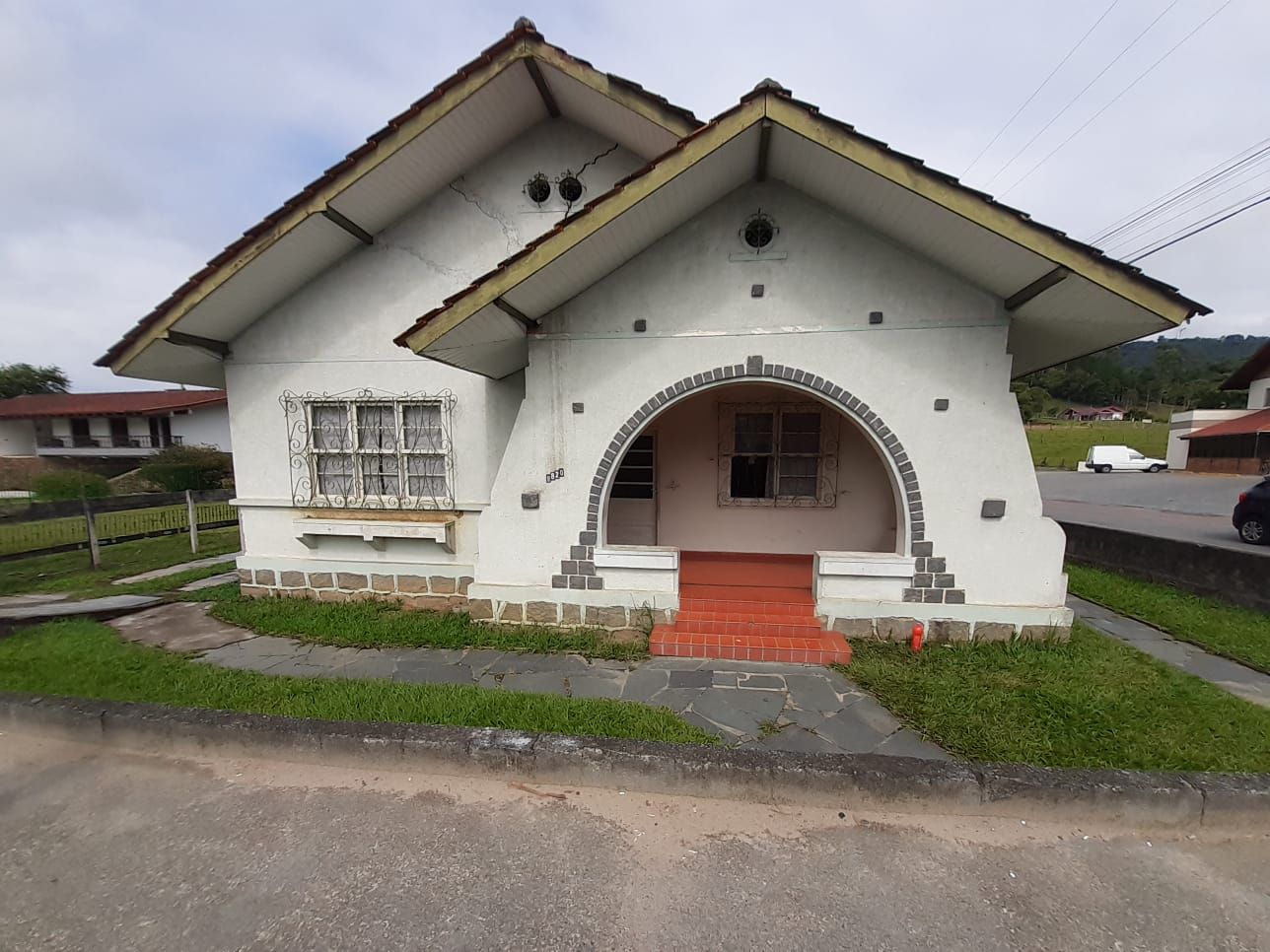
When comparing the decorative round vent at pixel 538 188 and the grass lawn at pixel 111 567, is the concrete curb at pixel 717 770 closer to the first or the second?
the decorative round vent at pixel 538 188

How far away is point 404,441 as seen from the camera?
6340 millimetres

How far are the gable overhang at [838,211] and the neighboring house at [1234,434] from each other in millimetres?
32462

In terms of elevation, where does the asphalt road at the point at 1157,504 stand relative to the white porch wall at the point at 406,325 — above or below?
below

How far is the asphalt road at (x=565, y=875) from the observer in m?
2.14

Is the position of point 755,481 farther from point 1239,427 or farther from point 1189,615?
point 1239,427

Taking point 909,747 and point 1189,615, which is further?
point 1189,615

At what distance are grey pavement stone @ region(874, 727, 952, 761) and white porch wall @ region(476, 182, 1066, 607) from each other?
2.08 metres

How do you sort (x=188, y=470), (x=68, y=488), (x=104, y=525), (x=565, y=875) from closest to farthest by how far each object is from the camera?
(x=565, y=875) < (x=104, y=525) < (x=68, y=488) < (x=188, y=470)

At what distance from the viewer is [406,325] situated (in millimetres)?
6172

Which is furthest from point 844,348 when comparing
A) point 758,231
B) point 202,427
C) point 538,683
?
point 202,427

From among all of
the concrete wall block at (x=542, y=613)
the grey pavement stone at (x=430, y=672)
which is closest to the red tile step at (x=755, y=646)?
the concrete wall block at (x=542, y=613)

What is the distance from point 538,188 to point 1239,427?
38.1 metres

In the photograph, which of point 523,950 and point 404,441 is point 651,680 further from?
point 404,441

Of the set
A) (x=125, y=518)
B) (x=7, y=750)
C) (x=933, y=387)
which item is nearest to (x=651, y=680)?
(x=933, y=387)
